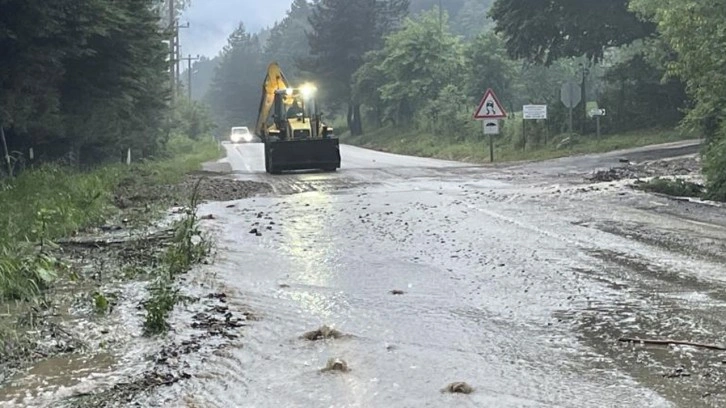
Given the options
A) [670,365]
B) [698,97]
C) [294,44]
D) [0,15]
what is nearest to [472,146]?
[698,97]

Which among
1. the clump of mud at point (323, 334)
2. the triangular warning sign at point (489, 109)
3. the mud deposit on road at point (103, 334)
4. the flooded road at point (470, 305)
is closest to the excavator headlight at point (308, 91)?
the triangular warning sign at point (489, 109)

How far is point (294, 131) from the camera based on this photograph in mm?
25375

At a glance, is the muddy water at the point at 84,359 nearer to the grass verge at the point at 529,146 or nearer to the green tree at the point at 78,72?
the green tree at the point at 78,72

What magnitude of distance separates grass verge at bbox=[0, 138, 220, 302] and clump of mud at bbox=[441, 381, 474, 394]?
152 inches

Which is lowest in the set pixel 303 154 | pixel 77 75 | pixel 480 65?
pixel 303 154

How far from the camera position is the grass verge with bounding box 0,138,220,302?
7.36 meters

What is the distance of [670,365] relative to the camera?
5066 mm

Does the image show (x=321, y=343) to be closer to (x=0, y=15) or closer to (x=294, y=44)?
(x=0, y=15)

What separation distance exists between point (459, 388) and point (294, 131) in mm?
21045

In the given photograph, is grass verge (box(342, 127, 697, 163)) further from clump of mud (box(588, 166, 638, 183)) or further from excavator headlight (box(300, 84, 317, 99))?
excavator headlight (box(300, 84, 317, 99))

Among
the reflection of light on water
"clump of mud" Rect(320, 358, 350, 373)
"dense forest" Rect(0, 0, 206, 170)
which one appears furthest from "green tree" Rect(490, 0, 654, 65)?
"clump of mud" Rect(320, 358, 350, 373)

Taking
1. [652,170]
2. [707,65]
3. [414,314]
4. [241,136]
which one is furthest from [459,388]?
[241,136]

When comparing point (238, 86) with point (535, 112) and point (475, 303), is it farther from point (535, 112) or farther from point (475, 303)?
point (475, 303)

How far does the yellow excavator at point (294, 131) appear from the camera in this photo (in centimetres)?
2453
